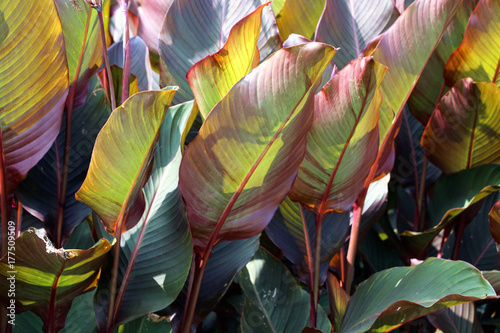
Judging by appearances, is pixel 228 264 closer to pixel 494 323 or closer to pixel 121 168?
pixel 121 168

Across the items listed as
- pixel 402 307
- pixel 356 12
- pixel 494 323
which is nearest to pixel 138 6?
pixel 356 12

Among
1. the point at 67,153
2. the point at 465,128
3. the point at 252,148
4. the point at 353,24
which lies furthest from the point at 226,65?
the point at 465,128

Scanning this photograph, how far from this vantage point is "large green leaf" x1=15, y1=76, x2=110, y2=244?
1.01 meters

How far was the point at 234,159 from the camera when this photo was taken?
2.58 feet

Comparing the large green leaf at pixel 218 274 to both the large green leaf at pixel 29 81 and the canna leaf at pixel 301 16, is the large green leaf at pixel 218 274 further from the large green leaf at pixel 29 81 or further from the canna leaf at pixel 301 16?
the canna leaf at pixel 301 16

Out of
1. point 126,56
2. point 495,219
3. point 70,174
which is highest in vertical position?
point 126,56

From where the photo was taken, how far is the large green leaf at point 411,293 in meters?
0.76

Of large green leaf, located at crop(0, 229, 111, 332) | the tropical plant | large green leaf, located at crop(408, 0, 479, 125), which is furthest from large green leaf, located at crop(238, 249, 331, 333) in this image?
large green leaf, located at crop(408, 0, 479, 125)

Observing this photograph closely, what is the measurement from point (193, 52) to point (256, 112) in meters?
0.41

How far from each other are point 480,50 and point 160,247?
34.4 inches

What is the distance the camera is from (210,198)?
822 millimetres

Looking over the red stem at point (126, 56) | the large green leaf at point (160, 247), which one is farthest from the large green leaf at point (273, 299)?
the red stem at point (126, 56)

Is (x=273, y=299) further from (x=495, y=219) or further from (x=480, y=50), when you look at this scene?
(x=480, y=50)

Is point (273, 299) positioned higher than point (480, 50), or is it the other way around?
point (480, 50)
